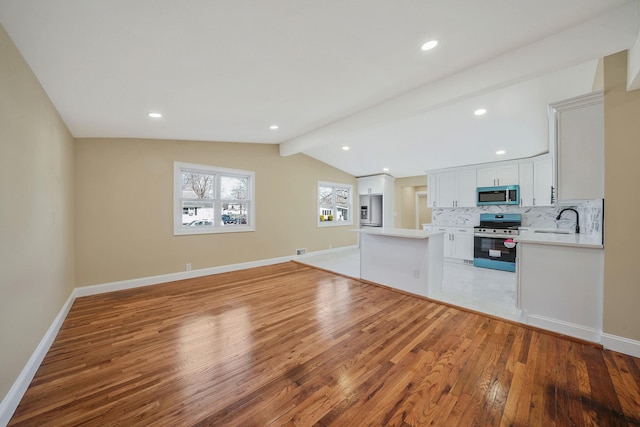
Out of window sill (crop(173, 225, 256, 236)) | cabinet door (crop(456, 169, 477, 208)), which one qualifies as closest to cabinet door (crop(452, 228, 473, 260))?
cabinet door (crop(456, 169, 477, 208))

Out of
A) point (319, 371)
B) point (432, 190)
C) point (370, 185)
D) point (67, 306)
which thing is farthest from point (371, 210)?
point (67, 306)

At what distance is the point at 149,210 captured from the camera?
401 cm

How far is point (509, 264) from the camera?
15.6 feet

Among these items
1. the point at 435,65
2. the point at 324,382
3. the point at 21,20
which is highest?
the point at 435,65

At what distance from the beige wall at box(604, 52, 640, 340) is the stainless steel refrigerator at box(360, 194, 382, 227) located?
217 inches

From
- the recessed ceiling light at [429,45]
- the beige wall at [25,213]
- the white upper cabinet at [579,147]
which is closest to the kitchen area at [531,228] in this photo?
the white upper cabinet at [579,147]

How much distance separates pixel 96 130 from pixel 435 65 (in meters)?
4.32

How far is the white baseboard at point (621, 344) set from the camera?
199cm

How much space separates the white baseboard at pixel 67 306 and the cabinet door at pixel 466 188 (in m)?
3.75

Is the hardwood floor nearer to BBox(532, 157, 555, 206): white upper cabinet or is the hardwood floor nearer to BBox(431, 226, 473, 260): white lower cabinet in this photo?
BBox(431, 226, 473, 260): white lower cabinet

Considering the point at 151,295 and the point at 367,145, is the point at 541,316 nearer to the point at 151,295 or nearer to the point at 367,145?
the point at 367,145

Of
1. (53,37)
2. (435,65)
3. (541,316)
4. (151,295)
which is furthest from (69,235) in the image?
(541,316)

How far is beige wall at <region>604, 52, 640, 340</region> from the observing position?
199 centimetres

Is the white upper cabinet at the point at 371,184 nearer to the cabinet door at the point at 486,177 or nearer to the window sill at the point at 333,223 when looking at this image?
the window sill at the point at 333,223
